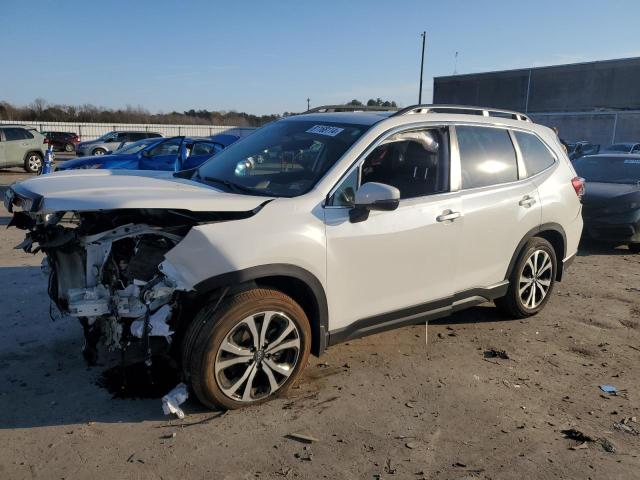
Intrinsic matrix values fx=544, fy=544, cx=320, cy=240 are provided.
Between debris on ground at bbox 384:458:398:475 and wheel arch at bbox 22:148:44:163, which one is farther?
wheel arch at bbox 22:148:44:163

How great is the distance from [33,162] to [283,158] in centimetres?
1859

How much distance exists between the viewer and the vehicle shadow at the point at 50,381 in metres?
3.39

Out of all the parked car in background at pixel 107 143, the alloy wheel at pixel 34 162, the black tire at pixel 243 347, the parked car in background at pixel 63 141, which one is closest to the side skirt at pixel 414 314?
the black tire at pixel 243 347

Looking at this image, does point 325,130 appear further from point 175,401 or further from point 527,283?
point 527,283

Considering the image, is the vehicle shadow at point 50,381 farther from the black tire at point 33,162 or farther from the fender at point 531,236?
the black tire at point 33,162

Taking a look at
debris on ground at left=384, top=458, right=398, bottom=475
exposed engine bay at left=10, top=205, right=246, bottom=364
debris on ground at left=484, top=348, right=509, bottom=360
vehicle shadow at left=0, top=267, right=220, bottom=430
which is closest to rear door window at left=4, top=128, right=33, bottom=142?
vehicle shadow at left=0, top=267, right=220, bottom=430

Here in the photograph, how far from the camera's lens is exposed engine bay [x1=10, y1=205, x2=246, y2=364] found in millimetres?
3281

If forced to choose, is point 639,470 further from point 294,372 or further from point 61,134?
point 61,134

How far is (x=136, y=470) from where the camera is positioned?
9.45 feet

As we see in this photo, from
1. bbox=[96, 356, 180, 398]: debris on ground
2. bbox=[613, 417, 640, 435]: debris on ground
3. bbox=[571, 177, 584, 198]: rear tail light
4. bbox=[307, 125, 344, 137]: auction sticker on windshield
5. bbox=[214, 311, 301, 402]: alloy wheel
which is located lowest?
bbox=[613, 417, 640, 435]: debris on ground

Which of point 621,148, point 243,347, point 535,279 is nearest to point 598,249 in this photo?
point 535,279

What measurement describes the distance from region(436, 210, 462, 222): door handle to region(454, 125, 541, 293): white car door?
87 millimetres

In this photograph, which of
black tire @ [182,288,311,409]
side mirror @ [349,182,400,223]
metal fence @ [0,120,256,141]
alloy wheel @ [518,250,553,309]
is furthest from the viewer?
metal fence @ [0,120,256,141]

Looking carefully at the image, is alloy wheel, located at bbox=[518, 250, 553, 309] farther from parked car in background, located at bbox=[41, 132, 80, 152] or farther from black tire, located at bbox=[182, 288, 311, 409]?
parked car in background, located at bbox=[41, 132, 80, 152]
